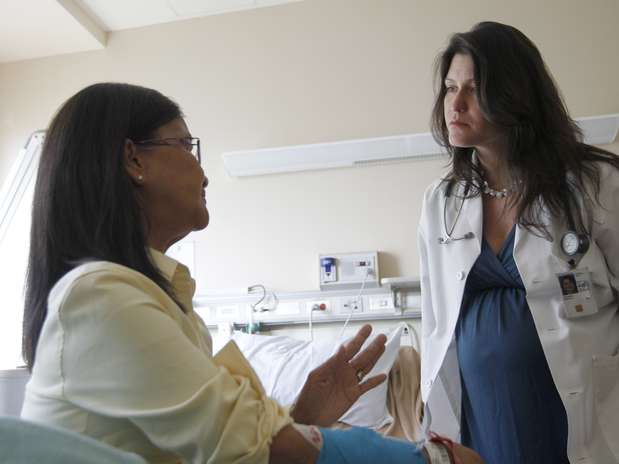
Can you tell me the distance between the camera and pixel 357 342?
3.77 ft

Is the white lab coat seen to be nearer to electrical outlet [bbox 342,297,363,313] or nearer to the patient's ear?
the patient's ear

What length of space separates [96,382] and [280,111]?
2.98 meters

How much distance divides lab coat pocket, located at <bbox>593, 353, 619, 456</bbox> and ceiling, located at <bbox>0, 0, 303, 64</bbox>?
3.01 metres

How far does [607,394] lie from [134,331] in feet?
3.45

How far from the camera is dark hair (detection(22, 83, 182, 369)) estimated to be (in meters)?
0.94

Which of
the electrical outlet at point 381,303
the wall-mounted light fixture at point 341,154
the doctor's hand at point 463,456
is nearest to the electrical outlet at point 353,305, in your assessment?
the electrical outlet at point 381,303

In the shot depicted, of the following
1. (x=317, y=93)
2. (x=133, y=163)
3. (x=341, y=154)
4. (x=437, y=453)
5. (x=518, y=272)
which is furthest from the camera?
(x=317, y=93)

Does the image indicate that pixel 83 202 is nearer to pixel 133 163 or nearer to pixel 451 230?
pixel 133 163

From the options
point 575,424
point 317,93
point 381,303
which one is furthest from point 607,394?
point 317,93

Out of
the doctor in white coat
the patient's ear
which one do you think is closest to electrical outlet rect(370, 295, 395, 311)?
the doctor in white coat

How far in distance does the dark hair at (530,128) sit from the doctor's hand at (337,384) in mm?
544

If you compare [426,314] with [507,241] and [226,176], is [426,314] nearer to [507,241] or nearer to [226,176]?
[507,241]

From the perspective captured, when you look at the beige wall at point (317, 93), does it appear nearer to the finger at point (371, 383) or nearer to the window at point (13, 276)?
the window at point (13, 276)

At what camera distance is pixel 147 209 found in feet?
3.61
